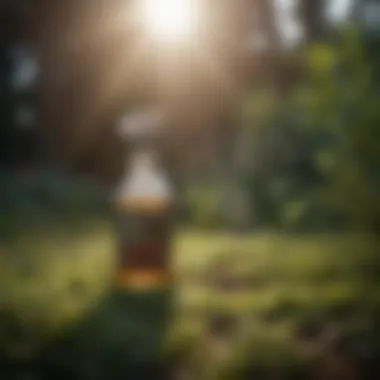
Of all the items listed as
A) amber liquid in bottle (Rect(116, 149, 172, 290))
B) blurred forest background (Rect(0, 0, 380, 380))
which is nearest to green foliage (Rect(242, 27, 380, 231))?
blurred forest background (Rect(0, 0, 380, 380))

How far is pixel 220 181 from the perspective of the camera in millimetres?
1856

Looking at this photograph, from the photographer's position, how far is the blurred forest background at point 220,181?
58.7 inches

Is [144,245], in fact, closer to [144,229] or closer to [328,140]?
[144,229]

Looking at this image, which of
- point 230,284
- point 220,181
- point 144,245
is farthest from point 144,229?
point 220,181

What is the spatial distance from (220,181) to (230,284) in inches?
11.5

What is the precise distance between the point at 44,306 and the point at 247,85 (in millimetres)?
580

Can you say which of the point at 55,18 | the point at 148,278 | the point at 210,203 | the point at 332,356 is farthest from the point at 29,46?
the point at 332,356

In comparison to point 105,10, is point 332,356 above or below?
below

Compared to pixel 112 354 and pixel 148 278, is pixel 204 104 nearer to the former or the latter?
pixel 148 278

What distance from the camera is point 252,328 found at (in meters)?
1.51

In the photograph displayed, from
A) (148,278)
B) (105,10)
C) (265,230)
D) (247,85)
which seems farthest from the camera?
(105,10)

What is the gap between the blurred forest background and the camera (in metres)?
1.49

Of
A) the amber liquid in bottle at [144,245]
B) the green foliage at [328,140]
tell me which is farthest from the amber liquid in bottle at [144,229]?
the green foliage at [328,140]

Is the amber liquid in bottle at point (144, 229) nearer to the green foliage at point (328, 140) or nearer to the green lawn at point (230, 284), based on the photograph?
the green lawn at point (230, 284)
